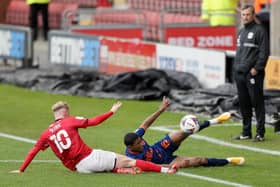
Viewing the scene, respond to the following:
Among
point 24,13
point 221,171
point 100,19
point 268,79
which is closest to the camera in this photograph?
point 221,171

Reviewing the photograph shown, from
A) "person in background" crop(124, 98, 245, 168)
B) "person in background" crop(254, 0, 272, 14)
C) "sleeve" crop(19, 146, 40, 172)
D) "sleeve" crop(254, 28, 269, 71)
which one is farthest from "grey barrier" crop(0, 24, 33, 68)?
→ "sleeve" crop(19, 146, 40, 172)

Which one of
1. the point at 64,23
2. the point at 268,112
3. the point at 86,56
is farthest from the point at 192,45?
the point at 268,112

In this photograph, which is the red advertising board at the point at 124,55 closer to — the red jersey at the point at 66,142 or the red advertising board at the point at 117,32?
the red advertising board at the point at 117,32

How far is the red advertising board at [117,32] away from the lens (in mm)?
27000

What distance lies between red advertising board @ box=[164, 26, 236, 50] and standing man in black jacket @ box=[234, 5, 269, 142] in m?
7.49

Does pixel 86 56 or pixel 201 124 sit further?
pixel 86 56

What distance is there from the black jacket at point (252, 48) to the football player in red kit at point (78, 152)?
3342 millimetres

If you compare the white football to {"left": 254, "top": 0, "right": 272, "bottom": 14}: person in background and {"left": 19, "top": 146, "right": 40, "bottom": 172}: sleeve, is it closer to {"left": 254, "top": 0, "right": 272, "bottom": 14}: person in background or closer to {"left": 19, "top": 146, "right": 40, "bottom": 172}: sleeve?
{"left": 19, "top": 146, "right": 40, "bottom": 172}: sleeve

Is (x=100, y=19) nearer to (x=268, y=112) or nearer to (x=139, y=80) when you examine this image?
(x=139, y=80)

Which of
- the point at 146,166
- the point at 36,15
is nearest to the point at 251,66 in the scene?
the point at 146,166

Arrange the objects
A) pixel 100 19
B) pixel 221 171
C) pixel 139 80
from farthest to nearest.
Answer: pixel 100 19 < pixel 139 80 < pixel 221 171

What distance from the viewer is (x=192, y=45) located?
25.2m

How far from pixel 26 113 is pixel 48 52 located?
21.6ft

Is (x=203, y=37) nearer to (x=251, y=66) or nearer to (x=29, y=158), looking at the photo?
(x=251, y=66)
